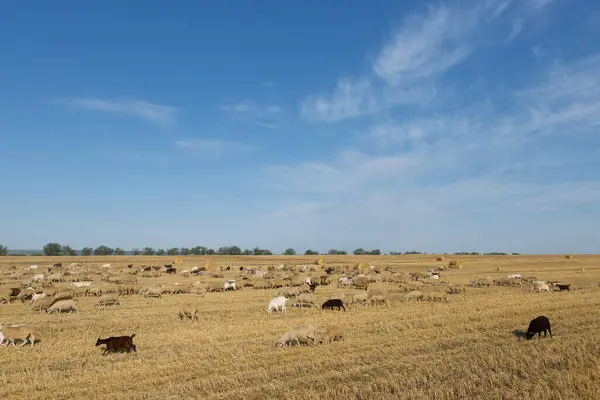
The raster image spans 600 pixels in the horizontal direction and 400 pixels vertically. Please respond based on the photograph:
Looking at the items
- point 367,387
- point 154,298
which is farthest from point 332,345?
point 154,298

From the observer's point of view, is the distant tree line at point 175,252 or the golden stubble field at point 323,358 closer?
the golden stubble field at point 323,358

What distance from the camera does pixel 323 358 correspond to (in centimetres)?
1273

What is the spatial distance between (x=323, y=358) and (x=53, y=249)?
135547 mm

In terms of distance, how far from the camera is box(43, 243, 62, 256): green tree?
410 feet

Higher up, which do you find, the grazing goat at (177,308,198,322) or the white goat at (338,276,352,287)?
the white goat at (338,276,352,287)

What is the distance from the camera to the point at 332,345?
14.5m

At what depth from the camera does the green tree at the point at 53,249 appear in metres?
125

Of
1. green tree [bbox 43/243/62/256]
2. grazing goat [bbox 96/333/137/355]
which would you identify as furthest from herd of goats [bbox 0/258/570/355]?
green tree [bbox 43/243/62/256]

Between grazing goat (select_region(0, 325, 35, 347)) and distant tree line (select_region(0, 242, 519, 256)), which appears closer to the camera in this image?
grazing goat (select_region(0, 325, 35, 347))

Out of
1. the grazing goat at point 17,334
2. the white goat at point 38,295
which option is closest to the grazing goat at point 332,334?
the grazing goat at point 17,334

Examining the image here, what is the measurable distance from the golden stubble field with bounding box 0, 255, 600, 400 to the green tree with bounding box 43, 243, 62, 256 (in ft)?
390

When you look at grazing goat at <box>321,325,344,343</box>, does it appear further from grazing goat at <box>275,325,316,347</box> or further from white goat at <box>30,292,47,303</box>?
white goat at <box>30,292,47,303</box>

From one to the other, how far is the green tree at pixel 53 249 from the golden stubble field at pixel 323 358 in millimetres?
118737

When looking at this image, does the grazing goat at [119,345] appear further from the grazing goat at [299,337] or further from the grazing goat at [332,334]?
the grazing goat at [332,334]
